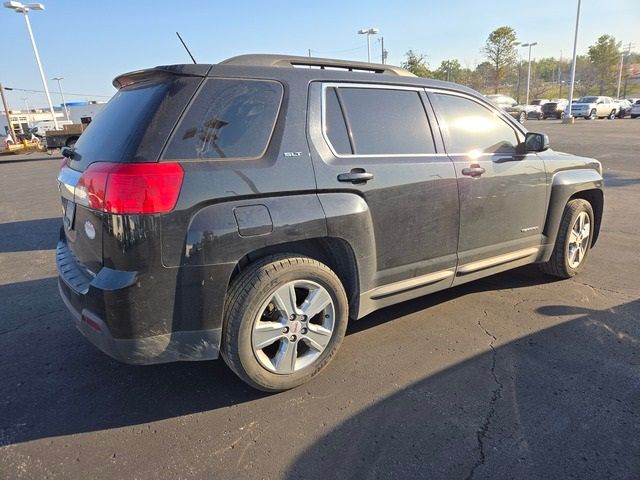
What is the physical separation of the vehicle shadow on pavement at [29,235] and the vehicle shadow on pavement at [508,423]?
5487 millimetres

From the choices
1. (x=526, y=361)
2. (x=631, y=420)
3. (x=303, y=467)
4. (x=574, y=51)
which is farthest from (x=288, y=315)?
(x=574, y=51)

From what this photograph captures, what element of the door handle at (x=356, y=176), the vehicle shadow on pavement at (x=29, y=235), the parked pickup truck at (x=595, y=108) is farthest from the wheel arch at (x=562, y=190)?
the parked pickup truck at (x=595, y=108)

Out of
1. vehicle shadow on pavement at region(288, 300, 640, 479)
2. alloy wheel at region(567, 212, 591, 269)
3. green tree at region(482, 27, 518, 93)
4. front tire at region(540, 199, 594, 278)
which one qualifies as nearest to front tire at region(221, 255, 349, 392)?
vehicle shadow on pavement at region(288, 300, 640, 479)

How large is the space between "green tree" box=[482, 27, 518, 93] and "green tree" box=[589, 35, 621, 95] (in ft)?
47.0

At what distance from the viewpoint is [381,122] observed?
3.09 meters

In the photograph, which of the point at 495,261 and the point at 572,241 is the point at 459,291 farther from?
the point at 572,241

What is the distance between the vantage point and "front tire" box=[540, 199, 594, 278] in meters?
4.21

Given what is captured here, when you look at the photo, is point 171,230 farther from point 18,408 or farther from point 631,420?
point 631,420

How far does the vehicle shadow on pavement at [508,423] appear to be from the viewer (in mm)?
2160

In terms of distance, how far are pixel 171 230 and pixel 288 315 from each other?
2.84ft

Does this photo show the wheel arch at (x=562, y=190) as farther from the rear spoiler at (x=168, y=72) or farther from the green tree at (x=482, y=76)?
the green tree at (x=482, y=76)

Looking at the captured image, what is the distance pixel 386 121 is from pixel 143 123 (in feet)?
5.26

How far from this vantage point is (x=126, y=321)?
2309 mm

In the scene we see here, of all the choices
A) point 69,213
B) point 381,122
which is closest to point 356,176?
point 381,122
